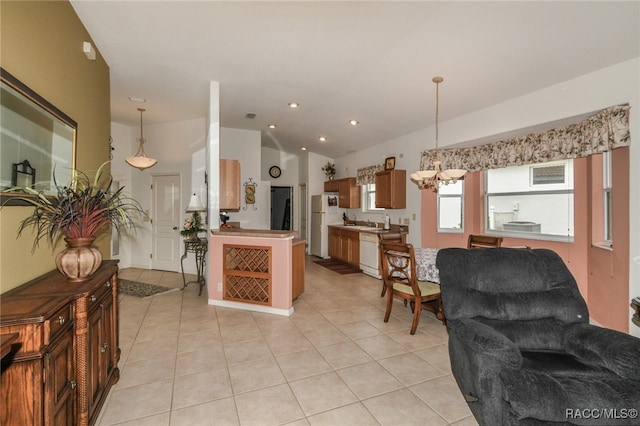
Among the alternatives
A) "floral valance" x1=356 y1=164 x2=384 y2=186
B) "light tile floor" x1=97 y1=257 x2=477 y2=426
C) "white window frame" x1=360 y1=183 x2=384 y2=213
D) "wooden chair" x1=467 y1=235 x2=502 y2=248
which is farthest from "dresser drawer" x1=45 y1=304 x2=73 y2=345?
"white window frame" x1=360 y1=183 x2=384 y2=213

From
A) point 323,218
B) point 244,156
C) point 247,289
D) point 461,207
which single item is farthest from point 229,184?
point 461,207

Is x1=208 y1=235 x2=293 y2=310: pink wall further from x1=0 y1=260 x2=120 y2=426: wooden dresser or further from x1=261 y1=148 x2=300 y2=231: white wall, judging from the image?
x1=261 y1=148 x2=300 y2=231: white wall

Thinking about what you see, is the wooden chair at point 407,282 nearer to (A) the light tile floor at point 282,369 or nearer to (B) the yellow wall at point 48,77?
(A) the light tile floor at point 282,369

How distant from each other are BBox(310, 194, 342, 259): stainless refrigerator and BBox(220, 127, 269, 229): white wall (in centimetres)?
181

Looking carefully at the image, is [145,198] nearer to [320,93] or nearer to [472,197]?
[320,93]

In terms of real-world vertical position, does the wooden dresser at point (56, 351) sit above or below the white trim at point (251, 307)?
above

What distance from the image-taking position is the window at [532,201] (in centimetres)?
383

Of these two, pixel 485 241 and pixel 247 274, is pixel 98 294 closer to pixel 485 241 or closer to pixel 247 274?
pixel 247 274

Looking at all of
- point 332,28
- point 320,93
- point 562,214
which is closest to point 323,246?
point 320,93

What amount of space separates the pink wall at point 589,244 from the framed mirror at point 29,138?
187 inches

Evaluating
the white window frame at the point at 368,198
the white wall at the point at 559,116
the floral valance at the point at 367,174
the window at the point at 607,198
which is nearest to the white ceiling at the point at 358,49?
the white wall at the point at 559,116

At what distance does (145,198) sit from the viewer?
6.16 meters

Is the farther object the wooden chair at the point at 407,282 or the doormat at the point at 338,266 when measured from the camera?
the doormat at the point at 338,266

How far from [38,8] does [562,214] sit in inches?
218
